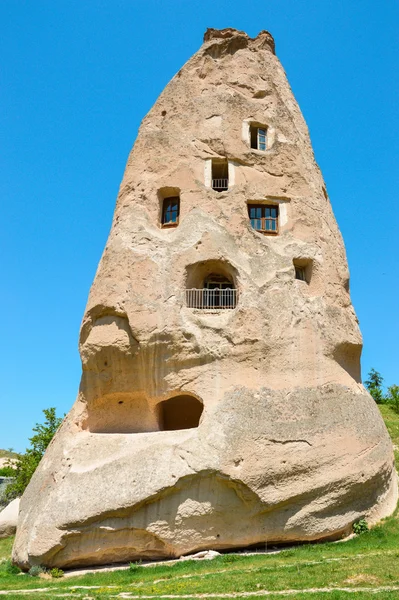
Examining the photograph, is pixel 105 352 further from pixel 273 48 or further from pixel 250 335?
pixel 273 48

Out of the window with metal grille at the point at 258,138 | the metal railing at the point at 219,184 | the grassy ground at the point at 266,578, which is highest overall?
the window with metal grille at the point at 258,138

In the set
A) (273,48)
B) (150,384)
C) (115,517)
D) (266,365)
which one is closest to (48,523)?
(115,517)

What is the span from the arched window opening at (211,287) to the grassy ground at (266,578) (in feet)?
25.9

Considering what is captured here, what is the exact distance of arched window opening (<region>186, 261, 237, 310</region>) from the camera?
A: 19500 mm

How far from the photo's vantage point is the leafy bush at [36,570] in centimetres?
1675

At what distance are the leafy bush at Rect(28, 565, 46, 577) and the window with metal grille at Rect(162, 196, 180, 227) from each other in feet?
39.4

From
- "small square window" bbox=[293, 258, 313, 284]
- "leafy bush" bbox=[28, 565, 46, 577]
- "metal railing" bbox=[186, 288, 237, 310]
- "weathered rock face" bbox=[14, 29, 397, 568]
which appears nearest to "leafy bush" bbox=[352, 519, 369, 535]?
"weathered rock face" bbox=[14, 29, 397, 568]

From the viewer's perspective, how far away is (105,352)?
19.4 m

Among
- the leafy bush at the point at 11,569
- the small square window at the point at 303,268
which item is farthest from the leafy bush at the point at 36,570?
the small square window at the point at 303,268

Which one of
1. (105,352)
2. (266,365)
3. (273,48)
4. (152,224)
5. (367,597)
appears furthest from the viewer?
(273,48)

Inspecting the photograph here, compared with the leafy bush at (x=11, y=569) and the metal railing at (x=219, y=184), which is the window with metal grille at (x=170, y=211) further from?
the leafy bush at (x=11, y=569)

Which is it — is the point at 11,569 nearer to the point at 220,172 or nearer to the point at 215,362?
the point at 215,362

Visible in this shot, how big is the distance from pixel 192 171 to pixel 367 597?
14997mm

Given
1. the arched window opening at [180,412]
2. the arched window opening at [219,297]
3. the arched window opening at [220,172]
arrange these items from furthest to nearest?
the arched window opening at [220,172] < the arched window opening at [180,412] < the arched window opening at [219,297]
